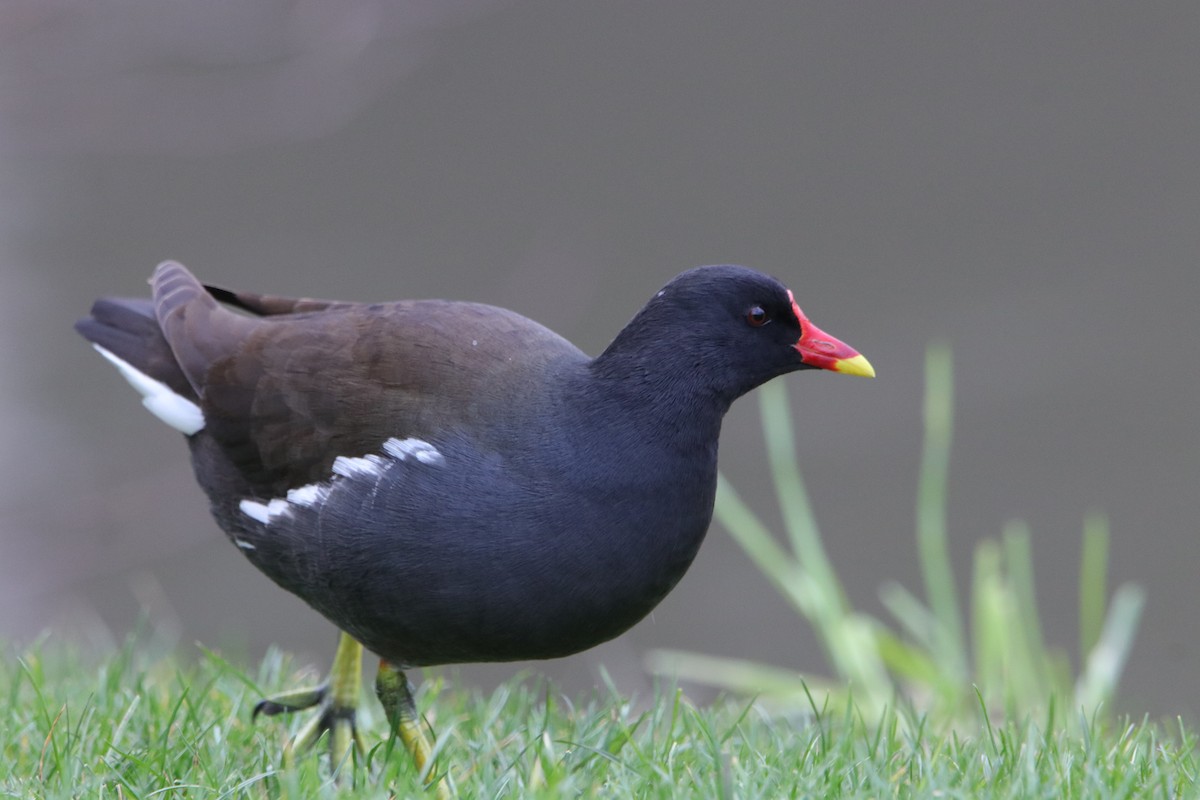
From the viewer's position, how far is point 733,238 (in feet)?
26.9

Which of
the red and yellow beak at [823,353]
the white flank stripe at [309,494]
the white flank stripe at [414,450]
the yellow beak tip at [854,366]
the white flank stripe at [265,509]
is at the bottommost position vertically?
the white flank stripe at [265,509]

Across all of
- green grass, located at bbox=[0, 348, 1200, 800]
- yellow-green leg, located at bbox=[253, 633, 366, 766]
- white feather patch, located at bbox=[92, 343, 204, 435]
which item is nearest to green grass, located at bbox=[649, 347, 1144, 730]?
green grass, located at bbox=[0, 348, 1200, 800]

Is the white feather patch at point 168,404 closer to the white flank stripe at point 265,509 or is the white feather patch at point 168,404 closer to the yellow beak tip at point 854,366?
the white flank stripe at point 265,509

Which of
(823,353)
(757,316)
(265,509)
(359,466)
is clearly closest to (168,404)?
(265,509)

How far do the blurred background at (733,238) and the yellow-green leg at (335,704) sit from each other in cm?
244

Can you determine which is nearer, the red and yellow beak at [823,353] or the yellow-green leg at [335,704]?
the red and yellow beak at [823,353]

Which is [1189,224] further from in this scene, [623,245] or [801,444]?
[623,245]

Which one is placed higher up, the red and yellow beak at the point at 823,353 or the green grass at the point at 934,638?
the red and yellow beak at the point at 823,353

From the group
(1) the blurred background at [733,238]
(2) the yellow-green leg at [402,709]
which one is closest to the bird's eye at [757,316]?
(2) the yellow-green leg at [402,709]

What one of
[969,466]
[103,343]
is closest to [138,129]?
[103,343]

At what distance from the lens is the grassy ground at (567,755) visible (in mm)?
2713

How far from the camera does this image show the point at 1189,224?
323 inches

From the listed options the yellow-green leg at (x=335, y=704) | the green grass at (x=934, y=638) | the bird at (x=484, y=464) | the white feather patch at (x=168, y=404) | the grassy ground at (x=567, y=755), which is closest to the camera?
the grassy ground at (x=567, y=755)

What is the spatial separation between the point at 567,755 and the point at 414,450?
0.71m
